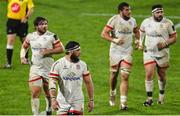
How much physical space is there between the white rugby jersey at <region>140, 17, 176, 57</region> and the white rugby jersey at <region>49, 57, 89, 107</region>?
4.49 meters

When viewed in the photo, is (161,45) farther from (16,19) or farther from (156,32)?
(16,19)

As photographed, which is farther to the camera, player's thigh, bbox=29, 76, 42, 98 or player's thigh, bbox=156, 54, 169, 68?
player's thigh, bbox=156, 54, 169, 68

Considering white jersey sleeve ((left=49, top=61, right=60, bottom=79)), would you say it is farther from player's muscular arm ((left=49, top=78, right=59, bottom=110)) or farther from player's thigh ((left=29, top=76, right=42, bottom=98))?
player's thigh ((left=29, top=76, right=42, bottom=98))

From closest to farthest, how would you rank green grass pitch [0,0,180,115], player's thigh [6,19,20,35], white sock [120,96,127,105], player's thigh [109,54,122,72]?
white sock [120,96,127,105]
player's thigh [109,54,122,72]
green grass pitch [0,0,180,115]
player's thigh [6,19,20,35]

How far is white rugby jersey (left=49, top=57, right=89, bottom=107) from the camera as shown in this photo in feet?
45.8

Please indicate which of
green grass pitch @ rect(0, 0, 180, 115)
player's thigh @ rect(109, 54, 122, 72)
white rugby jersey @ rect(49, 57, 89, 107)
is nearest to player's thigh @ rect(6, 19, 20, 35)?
green grass pitch @ rect(0, 0, 180, 115)

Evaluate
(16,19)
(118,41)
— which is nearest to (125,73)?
(118,41)

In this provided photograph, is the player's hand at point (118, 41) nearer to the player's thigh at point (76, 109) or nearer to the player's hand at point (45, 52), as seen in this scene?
the player's hand at point (45, 52)

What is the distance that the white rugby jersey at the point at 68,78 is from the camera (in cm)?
1395

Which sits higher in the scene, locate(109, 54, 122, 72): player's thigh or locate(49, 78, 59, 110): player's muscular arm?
locate(109, 54, 122, 72): player's thigh

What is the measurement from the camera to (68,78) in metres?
14.0

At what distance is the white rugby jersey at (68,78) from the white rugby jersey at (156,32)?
4.49 metres

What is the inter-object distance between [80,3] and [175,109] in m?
18.9

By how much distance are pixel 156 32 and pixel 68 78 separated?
4.84m
